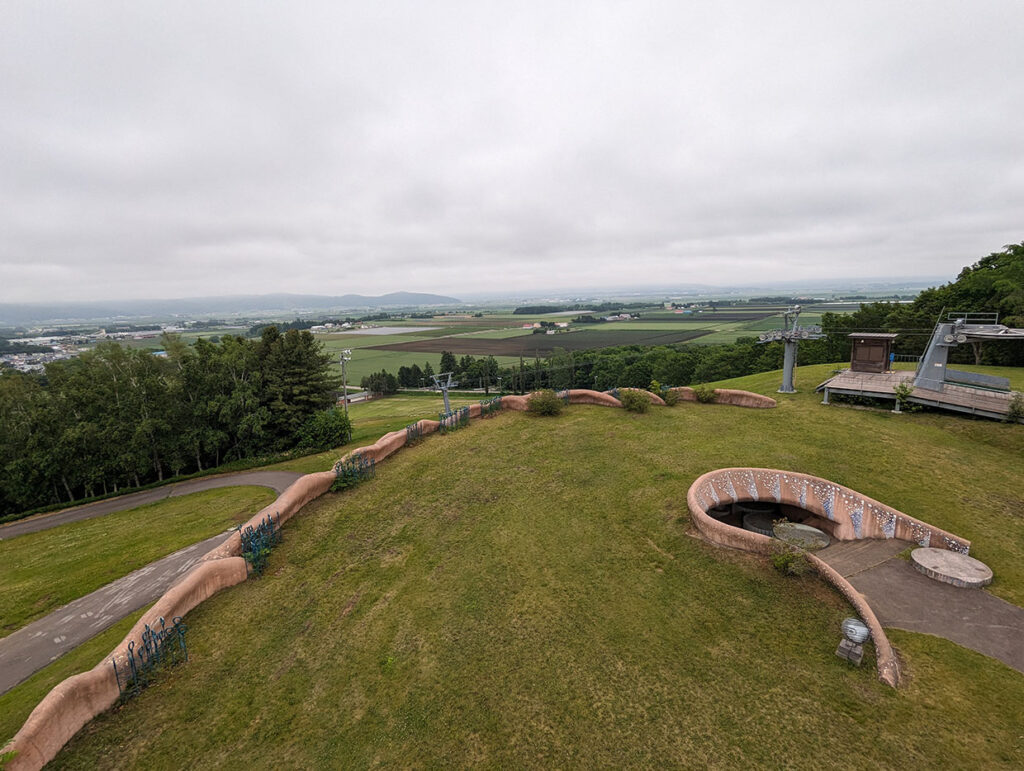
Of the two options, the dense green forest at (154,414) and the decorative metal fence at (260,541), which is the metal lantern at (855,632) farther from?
the dense green forest at (154,414)

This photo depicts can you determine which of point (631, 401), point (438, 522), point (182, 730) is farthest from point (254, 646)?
point (631, 401)


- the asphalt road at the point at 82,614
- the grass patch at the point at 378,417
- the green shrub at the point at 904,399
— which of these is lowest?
the grass patch at the point at 378,417

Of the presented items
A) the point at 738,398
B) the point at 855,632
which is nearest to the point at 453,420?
the point at 738,398

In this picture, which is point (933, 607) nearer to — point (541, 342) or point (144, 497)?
point (144, 497)

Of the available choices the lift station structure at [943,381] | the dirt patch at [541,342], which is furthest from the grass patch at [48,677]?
the dirt patch at [541,342]

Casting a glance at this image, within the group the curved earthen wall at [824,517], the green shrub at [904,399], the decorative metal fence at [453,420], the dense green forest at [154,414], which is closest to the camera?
the curved earthen wall at [824,517]

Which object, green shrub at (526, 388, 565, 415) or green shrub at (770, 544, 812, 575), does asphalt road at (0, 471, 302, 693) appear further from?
green shrub at (770, 544, 812, 575)

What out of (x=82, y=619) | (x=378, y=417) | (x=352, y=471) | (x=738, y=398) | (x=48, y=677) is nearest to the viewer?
(x=48, y=677)
